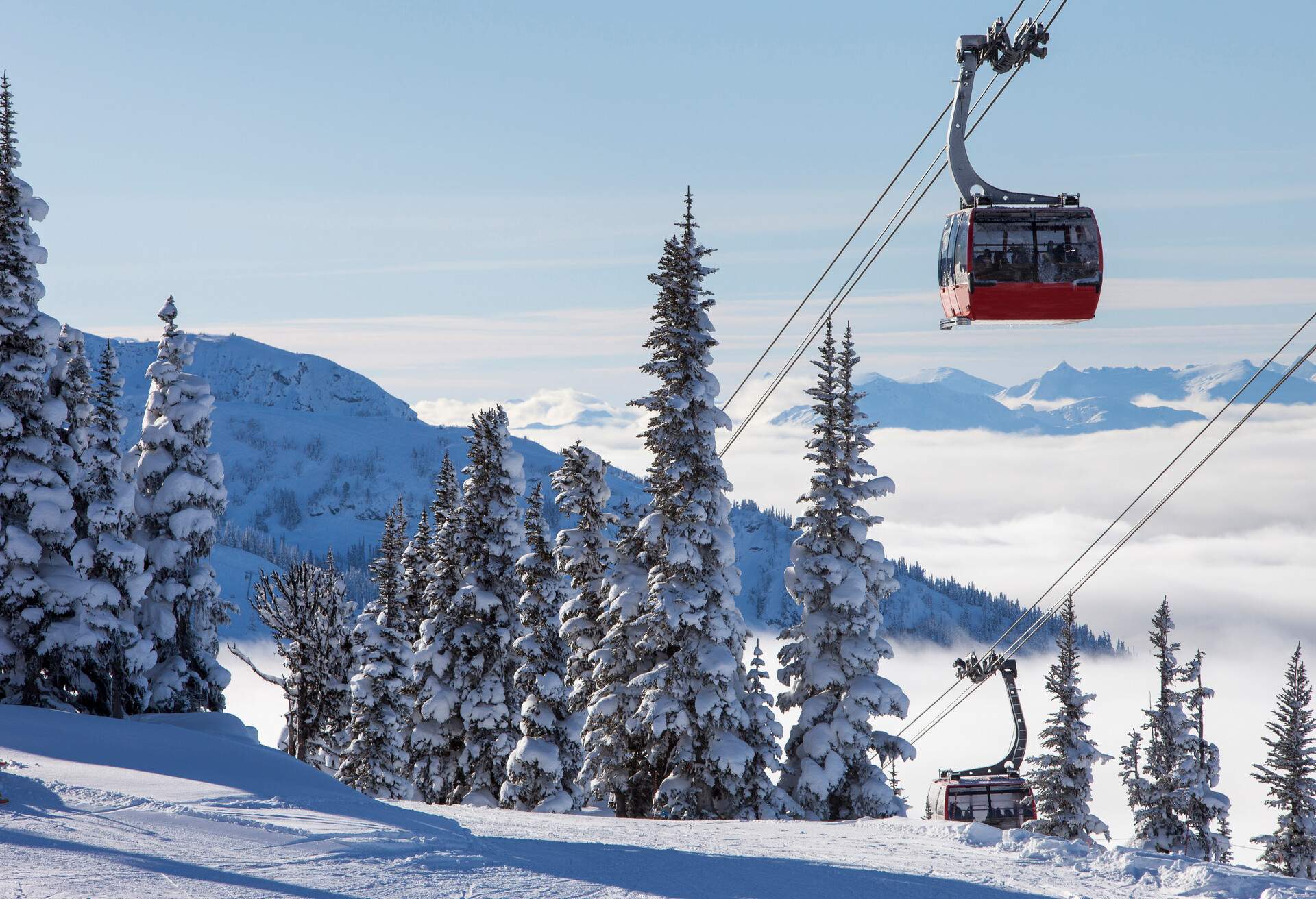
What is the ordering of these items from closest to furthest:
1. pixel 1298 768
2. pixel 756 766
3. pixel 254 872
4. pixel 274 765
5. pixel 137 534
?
1. pixel 254 872
2. pixel 274 765
3. pixel 756 766
4. pixel 137 534
5. pixel 1298 768

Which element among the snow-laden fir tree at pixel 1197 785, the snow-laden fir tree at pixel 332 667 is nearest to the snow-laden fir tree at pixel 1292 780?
the snow-laden fir tree at pixel 1197 785

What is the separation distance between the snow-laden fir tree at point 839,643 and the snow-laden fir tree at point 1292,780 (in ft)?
84.8

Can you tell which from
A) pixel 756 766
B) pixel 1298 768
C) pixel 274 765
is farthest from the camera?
pixel 1298 768

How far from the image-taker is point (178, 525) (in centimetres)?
3170

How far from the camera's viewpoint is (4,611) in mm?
28109

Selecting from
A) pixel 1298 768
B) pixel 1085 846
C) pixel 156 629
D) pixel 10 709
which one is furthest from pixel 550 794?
pixel 1298 768

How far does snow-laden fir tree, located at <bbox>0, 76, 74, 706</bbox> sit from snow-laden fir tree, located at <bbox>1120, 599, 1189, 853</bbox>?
39487mm

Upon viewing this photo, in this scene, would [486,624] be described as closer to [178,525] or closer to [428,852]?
[178,525]

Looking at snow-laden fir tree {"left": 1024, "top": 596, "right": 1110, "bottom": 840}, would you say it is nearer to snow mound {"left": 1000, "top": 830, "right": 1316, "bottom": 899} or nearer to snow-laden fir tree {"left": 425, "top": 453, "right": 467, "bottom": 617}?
snow-laden fir tree {"left": 425, "top": 453, "right": 467, "bottom": 617}

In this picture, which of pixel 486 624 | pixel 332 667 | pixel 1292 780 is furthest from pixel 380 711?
pixel 1292 780

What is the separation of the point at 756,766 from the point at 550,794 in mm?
7217

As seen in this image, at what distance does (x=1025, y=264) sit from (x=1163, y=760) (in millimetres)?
34723

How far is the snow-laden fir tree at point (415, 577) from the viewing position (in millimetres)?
43719

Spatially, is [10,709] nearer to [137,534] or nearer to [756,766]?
[137,534]
